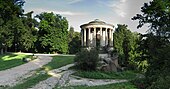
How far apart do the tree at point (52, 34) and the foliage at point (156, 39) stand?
42.9 m

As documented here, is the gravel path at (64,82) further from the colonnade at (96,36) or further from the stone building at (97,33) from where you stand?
the colonnade at (96,36)

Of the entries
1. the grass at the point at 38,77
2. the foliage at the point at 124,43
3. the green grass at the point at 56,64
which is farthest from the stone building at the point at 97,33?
the grass at the point at 38,77

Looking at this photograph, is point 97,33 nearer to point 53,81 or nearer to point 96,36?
point 96,36

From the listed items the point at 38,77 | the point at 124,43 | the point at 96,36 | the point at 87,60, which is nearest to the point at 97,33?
the point at 96,36

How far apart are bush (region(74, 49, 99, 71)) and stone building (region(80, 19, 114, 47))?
30.7m

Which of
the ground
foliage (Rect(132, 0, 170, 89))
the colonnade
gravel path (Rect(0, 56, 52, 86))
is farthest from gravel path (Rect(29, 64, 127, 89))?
the colonnade

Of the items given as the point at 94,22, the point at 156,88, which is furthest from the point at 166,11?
the point at 94,22

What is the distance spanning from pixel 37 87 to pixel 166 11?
31.9 ft

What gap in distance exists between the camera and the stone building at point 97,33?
5640 centimetres

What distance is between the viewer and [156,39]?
18.1m

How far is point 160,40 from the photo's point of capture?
1795 centimetres

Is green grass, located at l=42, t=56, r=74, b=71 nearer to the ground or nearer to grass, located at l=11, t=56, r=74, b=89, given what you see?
grass, located at l=11, t=56, r=74, b=89

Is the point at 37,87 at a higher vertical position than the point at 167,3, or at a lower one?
lower

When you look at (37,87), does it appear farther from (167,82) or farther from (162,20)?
(162,20)
